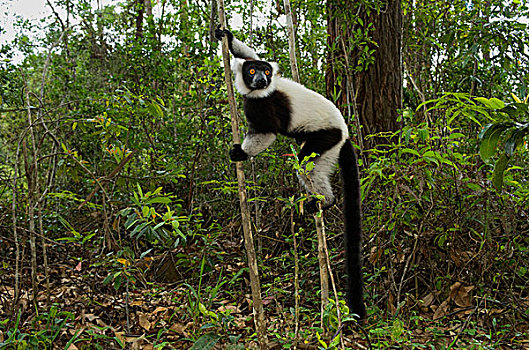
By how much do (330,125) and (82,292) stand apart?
8.07 ft

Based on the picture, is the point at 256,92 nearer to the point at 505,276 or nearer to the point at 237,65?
the point at 237,65

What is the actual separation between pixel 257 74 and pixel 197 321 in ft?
5.45

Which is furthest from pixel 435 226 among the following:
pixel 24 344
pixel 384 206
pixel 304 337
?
pixel 24 344

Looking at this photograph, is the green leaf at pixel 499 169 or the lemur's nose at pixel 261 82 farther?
the lemur's nose at pixel 261 82

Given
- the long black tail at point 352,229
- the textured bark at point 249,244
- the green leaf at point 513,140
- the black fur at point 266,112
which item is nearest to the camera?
A: the green leaf at point 513,140

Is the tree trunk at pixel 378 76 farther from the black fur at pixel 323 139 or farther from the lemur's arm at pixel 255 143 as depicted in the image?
the lemur's arm at pixel 255 143

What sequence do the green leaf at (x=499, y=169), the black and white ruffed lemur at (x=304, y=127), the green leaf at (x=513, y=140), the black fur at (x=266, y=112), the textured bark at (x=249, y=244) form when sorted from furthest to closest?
the black fur at (x=266, y=112) < the black and white ruffed lemur at (x=304, y=127) < the textured bark at (x=249, y=244) < the green leaf at (x=499, y=169) < the green leaf at (x=513, y=140)

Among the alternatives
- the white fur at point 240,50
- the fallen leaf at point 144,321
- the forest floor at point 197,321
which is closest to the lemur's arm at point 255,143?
the white fur at point 240,50

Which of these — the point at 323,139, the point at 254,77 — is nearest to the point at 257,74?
the point at 254,77

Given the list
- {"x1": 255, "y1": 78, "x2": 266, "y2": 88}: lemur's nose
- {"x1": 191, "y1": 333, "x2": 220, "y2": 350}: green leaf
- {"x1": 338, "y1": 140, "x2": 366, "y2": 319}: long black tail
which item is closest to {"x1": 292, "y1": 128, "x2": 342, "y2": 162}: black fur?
{"x1": 338, "y1": 140, "x2": 366, "y2": 319}: long black tail

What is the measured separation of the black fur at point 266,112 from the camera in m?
2.99

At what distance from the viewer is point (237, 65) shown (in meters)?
2.97

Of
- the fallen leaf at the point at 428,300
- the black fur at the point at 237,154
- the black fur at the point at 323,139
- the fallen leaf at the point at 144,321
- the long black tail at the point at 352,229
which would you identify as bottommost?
the fallen leaf at the point at 428,300

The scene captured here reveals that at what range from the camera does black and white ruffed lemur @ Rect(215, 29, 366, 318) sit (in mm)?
2883
